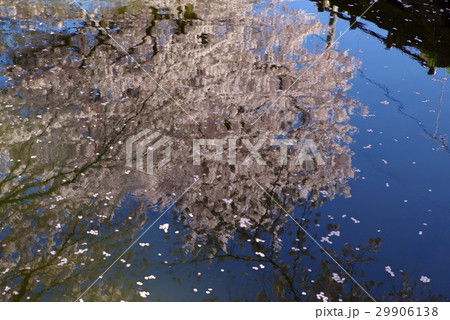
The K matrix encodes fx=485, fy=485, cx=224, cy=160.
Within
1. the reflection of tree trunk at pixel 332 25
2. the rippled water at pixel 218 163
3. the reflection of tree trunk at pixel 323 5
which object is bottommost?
the rippled water at pixel 218 163

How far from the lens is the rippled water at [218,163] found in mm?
5340

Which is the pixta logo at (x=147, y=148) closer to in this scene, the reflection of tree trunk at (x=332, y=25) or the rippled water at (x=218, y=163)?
the rippled water at (x=218, y=163)

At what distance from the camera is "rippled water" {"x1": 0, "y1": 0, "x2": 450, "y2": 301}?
5.34 metres

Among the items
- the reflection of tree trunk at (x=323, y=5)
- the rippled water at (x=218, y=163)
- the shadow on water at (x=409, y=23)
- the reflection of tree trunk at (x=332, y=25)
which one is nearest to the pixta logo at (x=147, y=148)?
the rippled water at (x=218, y=163)

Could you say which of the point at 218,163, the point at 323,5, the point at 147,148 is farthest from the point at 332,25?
the point at 147,148

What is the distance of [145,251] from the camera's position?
5566 millimetres

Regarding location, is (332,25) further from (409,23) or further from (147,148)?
(147,148)

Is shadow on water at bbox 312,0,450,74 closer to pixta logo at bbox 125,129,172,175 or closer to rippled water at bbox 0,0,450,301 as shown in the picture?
rippled water at bbox 0,0,450,301

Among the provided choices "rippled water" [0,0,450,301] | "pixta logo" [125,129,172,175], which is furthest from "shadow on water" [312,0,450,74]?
"pixta logo" [125,129,172,175]

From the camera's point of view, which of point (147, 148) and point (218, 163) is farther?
point (147, 148)

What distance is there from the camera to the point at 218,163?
7461 mm
